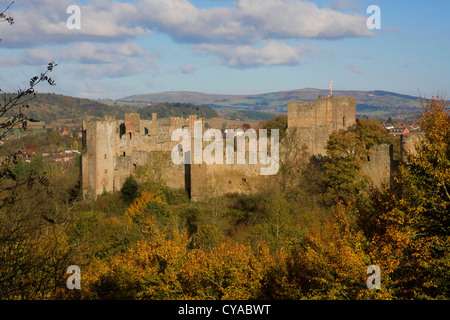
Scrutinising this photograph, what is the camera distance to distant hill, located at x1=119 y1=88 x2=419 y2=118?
364 ft

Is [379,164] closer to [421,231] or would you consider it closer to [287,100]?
[421,231]

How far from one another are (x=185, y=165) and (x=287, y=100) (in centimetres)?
12446

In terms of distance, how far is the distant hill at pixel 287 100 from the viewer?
11088 centimetres

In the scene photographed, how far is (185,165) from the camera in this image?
26688mm

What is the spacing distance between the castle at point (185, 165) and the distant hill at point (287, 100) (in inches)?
2695

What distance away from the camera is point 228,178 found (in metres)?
25.9

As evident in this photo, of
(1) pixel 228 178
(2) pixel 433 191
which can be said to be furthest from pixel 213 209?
(2) pixel 433 191

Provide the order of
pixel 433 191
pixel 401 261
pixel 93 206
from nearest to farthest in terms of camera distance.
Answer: pixel 401 261, pixel 433 191, pixel 93 206

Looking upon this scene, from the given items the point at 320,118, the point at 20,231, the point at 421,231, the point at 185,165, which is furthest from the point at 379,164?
the point at 20,231

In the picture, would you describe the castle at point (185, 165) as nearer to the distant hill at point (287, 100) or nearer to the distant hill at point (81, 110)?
the distant hill at point (81, 110)

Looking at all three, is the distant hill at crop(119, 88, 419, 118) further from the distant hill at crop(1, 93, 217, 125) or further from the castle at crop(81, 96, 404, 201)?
the castle at crop(81, 96, 404, 201)

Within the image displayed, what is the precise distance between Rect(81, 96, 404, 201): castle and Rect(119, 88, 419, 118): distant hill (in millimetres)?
68453
